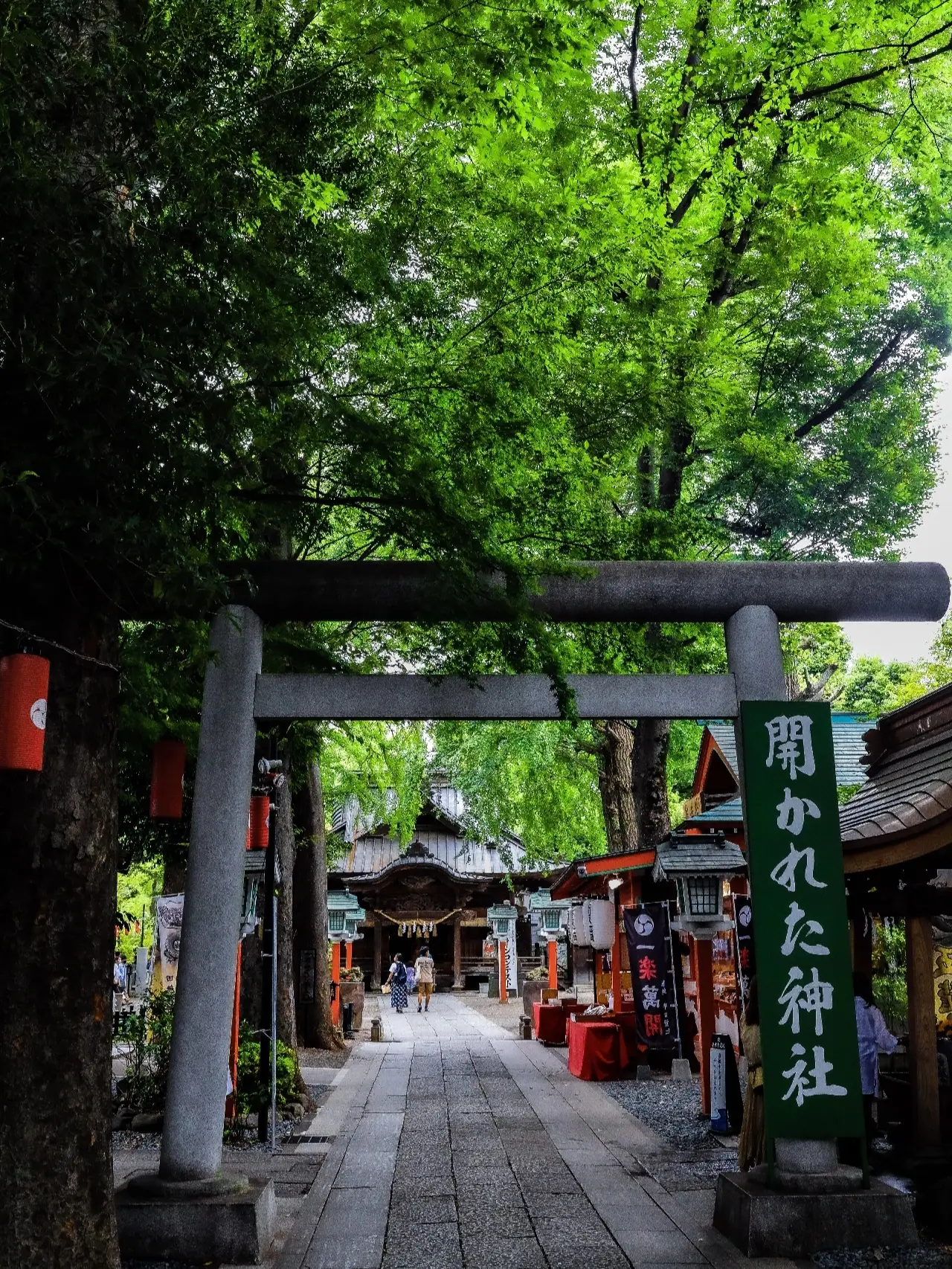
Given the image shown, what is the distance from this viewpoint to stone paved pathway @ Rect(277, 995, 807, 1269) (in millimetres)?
6457

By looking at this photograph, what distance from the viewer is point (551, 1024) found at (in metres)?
20.4

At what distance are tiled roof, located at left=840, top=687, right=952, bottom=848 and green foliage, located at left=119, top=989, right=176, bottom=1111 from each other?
7.76 meters

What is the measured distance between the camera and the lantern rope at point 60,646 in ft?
16.1

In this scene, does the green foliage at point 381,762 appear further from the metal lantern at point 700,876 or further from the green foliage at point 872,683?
the green foliage at point 872,683

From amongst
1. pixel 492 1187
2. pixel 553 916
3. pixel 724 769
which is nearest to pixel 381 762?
pixel 724 769

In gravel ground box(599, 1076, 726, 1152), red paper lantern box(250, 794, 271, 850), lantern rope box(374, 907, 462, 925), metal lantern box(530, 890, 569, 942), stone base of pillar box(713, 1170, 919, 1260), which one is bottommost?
gravel ground box(599, 1076, 726, 1152)

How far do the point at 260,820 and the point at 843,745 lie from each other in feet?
42.4

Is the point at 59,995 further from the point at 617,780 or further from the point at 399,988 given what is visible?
the point at 399,988

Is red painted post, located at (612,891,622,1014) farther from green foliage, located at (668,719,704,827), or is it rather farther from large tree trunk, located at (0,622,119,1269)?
large tree trunk, located at (0,622,119,1269)

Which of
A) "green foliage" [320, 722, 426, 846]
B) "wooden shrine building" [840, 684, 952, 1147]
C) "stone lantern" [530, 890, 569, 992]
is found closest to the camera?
"wooden shrine building" [840, 684, 952, 1147]

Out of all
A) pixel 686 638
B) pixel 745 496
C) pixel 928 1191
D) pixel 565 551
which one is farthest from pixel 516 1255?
pixel 745 496

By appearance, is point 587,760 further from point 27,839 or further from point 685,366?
point 27,839

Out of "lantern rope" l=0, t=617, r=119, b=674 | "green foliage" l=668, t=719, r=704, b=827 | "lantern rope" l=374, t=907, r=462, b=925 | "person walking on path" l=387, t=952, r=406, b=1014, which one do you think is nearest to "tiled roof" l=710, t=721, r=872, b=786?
"green foliage" l=668, t=719, r=704, b=827

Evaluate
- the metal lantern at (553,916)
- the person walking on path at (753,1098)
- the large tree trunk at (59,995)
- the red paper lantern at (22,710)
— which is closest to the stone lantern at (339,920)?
the metal lantern at (553,916)
